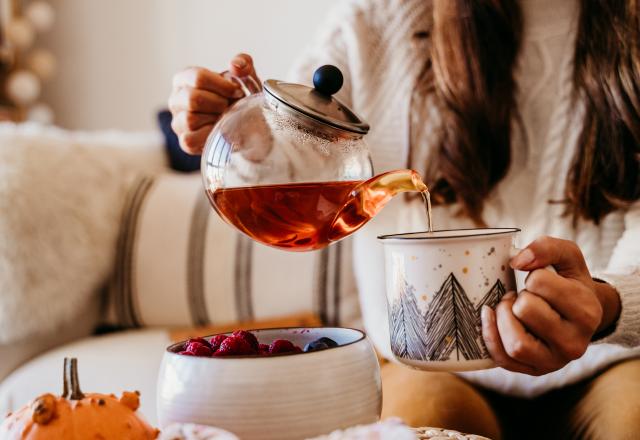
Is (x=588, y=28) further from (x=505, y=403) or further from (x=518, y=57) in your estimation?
(x=505, y=403)

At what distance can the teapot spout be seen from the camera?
613 mm

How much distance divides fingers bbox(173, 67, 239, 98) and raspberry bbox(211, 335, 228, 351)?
13.3 inches

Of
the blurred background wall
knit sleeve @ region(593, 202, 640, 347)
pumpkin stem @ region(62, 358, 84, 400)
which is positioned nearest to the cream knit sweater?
knit sleeve @ region(593, 202, 640, 347)

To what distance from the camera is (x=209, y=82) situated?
812mm

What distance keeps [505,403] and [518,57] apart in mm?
492

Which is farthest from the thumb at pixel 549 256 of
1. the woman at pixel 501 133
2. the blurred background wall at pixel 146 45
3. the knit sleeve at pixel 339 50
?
the blurred background wall at pixel 146 45

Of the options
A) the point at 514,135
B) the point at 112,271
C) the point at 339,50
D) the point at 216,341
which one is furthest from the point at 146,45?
the point at 216,341

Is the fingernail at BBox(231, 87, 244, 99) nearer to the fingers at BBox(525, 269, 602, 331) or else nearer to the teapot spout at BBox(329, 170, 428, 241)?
the teapot spout at BBox(329, 170, 428, 241)

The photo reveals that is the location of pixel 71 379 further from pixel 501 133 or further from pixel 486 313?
pixel 501 133

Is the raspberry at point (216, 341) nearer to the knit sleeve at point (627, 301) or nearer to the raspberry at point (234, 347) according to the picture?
the raspberry at point (234, 347)

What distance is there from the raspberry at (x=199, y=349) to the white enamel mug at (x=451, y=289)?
0.54 ft

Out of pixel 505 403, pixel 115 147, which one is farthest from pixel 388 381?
pixel 115 147

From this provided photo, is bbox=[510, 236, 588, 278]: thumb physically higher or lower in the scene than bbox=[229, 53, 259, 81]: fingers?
lower

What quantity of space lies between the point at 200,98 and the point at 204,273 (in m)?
0.70
